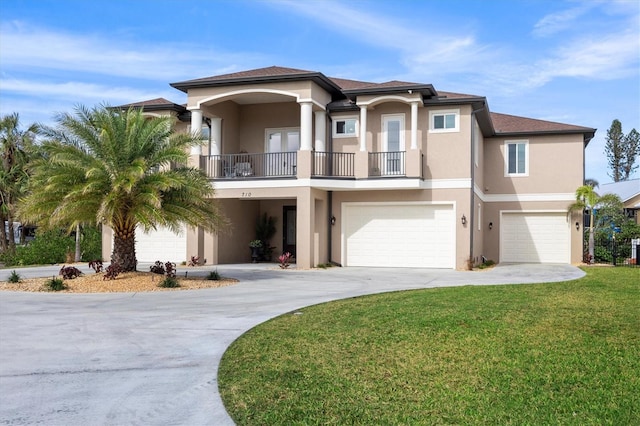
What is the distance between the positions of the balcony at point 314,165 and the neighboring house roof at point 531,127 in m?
6.46

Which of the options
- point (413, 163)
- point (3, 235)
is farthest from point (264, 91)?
point (3, 235)

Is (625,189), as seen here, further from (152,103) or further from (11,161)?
(11,161)

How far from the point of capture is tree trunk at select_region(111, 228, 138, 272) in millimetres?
15727

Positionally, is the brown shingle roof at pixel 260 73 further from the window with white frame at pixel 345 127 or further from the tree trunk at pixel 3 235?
the tree trunk at pixel 3 235

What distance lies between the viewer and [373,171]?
70.7 feet

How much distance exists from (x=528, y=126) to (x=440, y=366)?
70.1 ft

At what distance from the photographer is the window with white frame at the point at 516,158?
25344mm

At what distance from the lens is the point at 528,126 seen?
25.6m

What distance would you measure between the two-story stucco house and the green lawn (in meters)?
10.6

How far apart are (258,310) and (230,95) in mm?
12403

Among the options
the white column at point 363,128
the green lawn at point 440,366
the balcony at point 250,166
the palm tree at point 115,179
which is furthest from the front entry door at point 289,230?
the green lawn at point 440,366

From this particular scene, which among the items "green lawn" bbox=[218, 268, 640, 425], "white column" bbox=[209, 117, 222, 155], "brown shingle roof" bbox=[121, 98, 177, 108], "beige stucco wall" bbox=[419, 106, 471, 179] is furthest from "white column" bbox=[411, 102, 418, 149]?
"green lawn" bbox=[218, 268, 640, 425]

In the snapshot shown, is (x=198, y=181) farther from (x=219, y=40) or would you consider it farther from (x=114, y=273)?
(x=219, y=40)

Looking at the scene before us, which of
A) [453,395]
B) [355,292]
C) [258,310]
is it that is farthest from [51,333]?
[355,292]
